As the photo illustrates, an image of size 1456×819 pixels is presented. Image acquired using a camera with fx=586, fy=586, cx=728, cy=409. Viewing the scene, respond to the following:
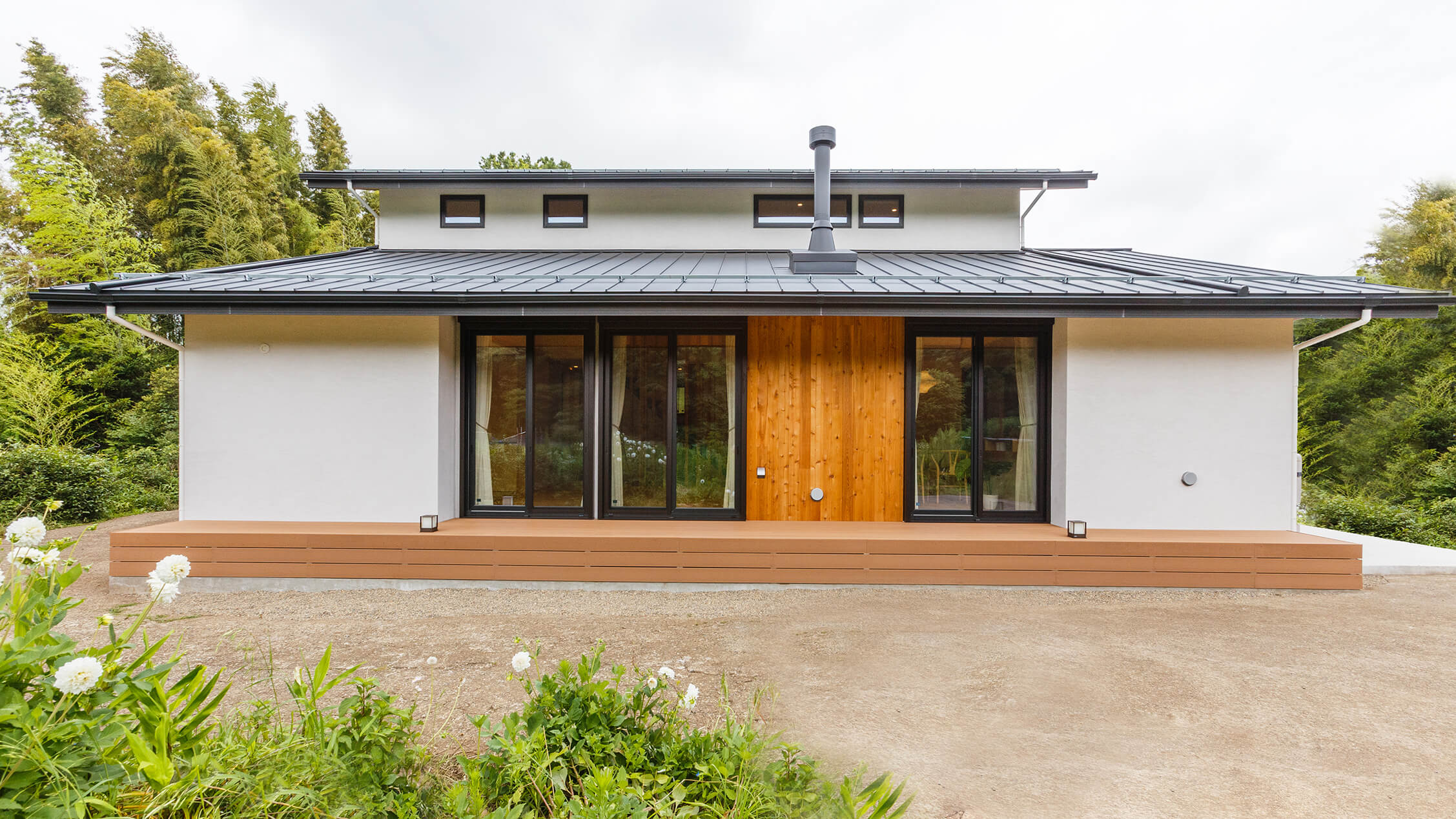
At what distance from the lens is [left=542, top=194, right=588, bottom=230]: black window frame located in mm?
7672

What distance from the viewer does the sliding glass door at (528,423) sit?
18.9 feet

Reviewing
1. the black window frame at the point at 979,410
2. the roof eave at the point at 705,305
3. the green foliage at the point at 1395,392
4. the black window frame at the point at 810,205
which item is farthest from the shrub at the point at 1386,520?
the black window frame at the point at 810,205

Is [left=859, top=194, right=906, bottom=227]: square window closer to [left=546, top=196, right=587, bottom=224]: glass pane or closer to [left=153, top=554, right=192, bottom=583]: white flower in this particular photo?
[left=546, top=196, right=587, bottom=224]: glass pane

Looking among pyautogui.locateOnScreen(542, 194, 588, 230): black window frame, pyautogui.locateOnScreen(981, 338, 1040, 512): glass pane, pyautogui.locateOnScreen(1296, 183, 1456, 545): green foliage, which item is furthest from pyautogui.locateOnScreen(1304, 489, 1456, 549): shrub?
pyautogui.locateOnScreen(542, 194, 588, 230): black window frame

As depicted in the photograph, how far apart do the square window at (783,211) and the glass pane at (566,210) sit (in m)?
2.28

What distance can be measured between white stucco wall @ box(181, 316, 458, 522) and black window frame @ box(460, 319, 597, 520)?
390 millimetres

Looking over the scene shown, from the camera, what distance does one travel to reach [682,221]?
7.67 metres

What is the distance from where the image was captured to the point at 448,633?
12.7 feet

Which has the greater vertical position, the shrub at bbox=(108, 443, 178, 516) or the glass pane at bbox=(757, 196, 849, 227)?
the glass pane at bbox=(757, 196, 849, 227)

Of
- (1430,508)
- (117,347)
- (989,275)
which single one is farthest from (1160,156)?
(117,347)

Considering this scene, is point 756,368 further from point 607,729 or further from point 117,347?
point 117,347

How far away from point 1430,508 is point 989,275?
905 cm

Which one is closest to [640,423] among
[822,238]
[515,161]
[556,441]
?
[556,441]

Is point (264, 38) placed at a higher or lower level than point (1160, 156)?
lower
